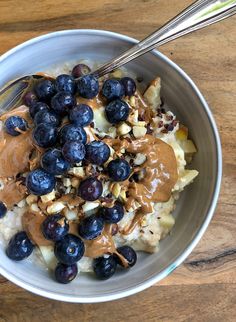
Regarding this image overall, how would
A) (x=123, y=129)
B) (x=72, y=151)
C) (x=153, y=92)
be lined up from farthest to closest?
(x=153, y=92), (x=123, y=129), (x=72, y=151)

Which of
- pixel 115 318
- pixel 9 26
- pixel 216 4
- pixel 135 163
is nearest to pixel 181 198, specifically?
pixel 135 163

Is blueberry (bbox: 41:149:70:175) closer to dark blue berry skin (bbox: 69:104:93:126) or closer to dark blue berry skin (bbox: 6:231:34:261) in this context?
dark blue berry skin (bbox: 69:104:93:126)

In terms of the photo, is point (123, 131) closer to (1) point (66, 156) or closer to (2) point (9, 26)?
(1) point (66, 156)

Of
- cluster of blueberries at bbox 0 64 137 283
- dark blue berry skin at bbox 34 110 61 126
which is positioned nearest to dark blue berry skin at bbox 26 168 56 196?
cluster of blueberries at bbox 0 64 137 283

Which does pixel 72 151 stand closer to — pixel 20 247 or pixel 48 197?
pixel 48 197

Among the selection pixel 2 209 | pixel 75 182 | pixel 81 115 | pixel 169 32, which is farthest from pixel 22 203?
pixel 169 32

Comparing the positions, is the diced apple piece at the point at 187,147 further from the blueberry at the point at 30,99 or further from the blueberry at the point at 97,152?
the blueberry at the point at 30,99

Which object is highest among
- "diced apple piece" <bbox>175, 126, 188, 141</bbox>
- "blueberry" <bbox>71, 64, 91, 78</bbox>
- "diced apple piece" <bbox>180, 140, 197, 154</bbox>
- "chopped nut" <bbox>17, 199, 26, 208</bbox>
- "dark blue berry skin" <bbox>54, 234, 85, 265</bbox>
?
"blueberry" <bbox>71, 64, 91, 78</bbox>
